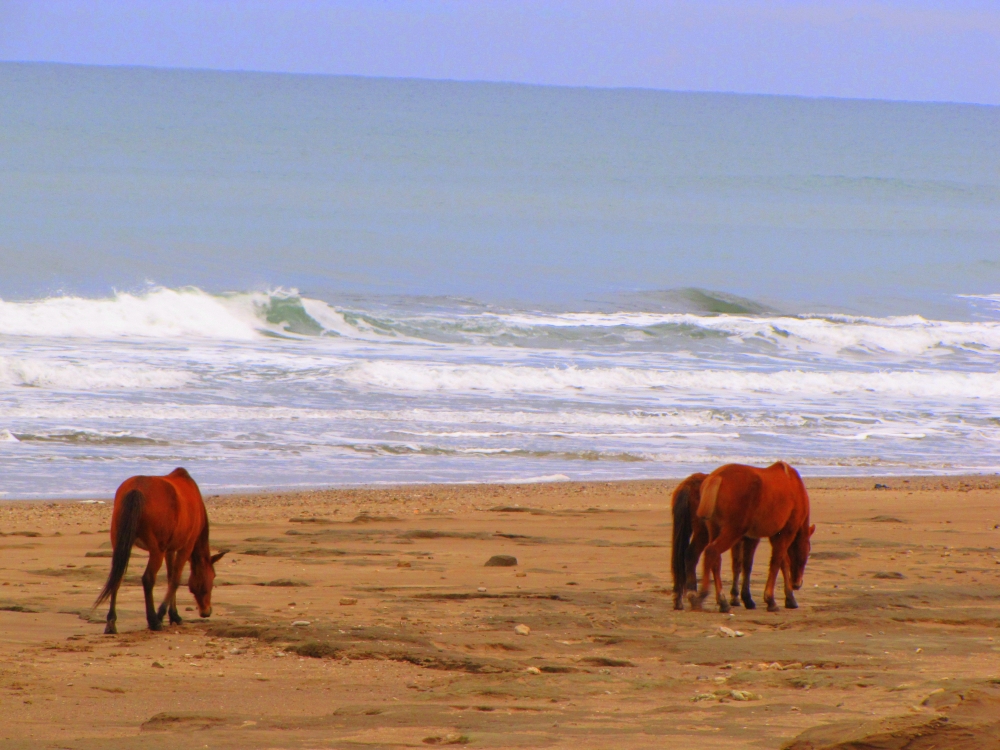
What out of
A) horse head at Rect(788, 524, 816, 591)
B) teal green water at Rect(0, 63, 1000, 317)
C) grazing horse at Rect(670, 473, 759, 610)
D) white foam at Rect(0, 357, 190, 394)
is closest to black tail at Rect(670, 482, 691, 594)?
grazing horse at Rect(670, 473, 759, 610)

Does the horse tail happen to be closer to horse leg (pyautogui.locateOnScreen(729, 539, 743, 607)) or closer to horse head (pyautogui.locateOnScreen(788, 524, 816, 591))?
horse leg (pyautogui.locateOnScreen(729, 539, 743, 607))

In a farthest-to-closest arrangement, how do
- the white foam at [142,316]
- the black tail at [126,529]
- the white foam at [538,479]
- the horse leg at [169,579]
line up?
1. the white foam at [142,316]
2. the white foam at [538,479]
3. the horse leg at [169,579]
4. the black tail at [126,529]

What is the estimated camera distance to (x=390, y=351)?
19.9m

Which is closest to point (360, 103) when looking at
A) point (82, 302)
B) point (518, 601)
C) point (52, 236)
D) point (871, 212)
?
point (871, 212)

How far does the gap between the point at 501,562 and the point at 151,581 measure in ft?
8.57

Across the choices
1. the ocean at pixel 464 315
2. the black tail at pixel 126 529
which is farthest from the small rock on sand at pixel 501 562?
the ocean at pixel 464 315

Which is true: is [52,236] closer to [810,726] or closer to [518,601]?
[518,601]

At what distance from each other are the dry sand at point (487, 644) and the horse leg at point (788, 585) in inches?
2.8

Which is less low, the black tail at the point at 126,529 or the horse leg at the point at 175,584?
the black tail at the point at 126,529

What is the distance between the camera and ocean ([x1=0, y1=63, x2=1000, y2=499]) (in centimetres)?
1309

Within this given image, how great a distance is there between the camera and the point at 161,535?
5.32 meters

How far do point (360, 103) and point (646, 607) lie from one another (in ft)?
372

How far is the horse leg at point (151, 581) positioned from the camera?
210 inches

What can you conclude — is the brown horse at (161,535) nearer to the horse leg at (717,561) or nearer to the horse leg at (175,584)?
the horse leg at (175,584)
